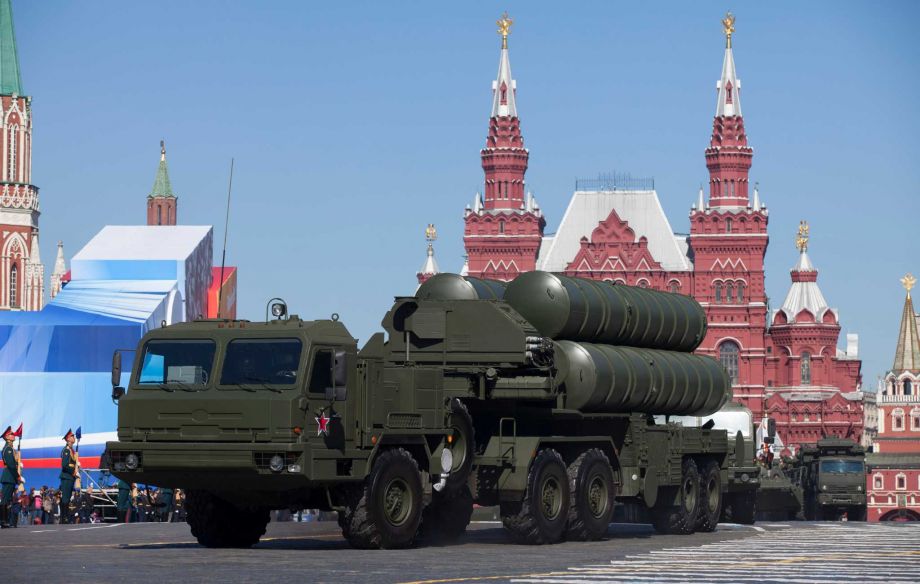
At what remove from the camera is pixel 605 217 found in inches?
5428

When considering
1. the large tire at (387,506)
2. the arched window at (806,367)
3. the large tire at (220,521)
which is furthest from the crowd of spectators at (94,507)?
the arched window at (806,367)

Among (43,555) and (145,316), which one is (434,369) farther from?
(145,316)

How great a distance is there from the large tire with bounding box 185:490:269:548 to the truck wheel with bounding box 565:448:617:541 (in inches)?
164

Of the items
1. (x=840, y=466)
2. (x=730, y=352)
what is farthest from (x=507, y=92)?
(x=840, y=466)

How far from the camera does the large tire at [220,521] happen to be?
67.4 ft

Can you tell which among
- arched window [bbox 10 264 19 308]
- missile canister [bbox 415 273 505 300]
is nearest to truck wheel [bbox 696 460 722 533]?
missile canister [bbox 415 273 505 300]

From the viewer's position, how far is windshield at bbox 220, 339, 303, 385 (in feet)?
62.7

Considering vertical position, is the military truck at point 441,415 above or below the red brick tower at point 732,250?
below

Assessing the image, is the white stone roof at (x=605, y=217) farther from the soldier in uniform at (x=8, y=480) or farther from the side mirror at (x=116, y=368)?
the side mirror at (x=116, y=368)

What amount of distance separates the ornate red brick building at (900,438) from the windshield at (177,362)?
137 metres

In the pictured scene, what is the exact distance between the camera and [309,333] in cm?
1927

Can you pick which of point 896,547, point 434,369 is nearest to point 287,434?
point 434,369

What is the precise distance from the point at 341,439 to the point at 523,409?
393cm

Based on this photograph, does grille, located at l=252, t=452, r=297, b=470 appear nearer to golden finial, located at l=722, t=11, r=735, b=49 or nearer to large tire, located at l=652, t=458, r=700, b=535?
large tire, located at l=652, t=458, r=700, b=535
